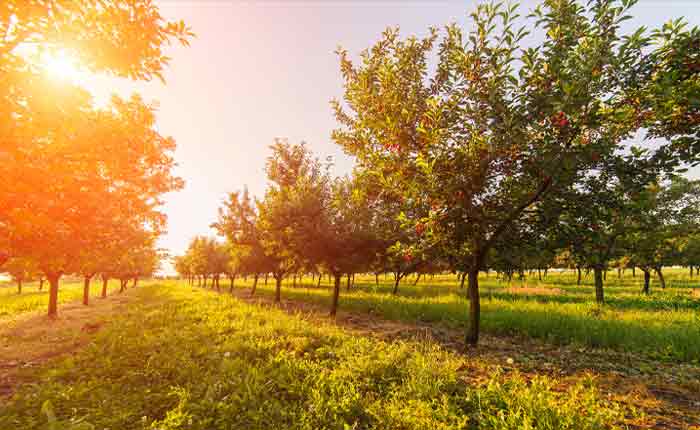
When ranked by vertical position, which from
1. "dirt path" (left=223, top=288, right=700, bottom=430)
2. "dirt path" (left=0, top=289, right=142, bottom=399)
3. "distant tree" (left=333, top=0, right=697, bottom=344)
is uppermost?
"distant tree" (left=333, top=0, right=697, bottom=344)

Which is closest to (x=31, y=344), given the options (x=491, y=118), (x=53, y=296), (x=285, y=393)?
(x=53, y=296)

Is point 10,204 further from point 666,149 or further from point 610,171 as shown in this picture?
point 666,149

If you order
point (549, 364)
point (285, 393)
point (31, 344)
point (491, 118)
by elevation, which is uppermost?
point (491, 118)

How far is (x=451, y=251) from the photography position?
8.62 meters

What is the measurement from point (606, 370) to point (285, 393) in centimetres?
873

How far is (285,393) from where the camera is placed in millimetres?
5520

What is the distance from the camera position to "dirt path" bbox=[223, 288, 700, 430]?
16.6ft

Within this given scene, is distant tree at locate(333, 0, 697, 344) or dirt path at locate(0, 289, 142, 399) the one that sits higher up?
distant tree at locate(333, 0, 697, 344)

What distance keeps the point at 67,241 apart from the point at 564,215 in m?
15.2

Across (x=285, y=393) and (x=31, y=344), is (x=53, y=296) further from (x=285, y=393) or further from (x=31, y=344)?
(x=285, y=393)

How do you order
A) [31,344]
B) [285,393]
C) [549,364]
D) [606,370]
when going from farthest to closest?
1. [31,344]
2. [549,364]
3. [606,370]
4. [285,393]

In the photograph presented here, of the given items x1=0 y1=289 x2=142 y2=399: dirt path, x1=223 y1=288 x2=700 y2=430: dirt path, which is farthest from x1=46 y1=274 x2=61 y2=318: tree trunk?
x1=223 y1=288 x2=700 y2=430: dirt path

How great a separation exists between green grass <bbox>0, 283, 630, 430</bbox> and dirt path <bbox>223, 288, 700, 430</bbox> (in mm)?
530

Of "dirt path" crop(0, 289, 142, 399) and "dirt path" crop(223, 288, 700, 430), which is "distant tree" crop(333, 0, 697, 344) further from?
"dirt path" crop(0, 289, 142, 399)
